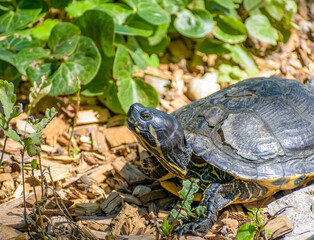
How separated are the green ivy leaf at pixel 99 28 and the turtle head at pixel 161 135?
1429mm

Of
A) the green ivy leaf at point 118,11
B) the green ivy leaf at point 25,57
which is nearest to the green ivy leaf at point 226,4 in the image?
the green ivy leaf at point 118,11

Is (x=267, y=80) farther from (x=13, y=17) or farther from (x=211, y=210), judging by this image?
(x=13, y=17)

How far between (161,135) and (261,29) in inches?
111

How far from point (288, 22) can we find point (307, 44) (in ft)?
2.27

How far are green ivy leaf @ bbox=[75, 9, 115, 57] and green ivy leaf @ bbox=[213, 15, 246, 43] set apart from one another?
1.55 m

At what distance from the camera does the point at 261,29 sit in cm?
478

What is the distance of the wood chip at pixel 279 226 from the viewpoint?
268 centimetres

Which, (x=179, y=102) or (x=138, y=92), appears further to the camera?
(x=179, y=102)

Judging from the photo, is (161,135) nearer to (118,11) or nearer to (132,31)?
(132,31)

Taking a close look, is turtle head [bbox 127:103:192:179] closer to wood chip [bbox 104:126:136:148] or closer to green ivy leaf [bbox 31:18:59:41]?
wood chip [bbox 104:126:136:148]

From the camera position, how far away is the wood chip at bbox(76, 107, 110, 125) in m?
4.03

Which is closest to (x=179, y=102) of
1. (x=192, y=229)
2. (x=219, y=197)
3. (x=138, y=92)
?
(x=138, y=92)

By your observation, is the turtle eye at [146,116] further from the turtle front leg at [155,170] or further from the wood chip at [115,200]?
the wood chip at [115,200]

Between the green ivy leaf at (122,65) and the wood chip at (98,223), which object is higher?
the green ivy leaf at (122,65)
